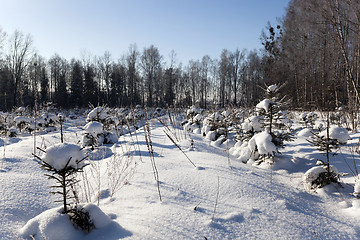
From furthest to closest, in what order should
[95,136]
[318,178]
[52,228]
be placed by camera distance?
[95,136] → [318,178] → [52,228]

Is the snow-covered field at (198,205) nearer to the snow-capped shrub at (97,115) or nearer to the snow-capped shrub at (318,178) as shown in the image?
the snow-capped shrub at (318,178)

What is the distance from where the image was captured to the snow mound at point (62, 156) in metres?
1.43

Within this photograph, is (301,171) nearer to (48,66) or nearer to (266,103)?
(266,103)

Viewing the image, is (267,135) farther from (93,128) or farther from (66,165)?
(93,128)

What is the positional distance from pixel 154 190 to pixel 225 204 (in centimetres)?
78

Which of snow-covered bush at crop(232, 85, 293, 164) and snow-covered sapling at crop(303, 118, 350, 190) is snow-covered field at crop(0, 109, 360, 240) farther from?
snow-covered bush at crop(232, 85, 293, 164)

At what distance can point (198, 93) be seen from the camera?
3734 cm

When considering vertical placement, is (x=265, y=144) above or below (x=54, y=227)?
above

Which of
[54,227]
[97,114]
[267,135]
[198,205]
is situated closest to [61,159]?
[54,227]

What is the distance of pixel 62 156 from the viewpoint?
1440 mm

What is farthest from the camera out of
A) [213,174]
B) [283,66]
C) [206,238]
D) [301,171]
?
[283,66]

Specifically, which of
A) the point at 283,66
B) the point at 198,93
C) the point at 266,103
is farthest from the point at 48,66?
the point at 266,103

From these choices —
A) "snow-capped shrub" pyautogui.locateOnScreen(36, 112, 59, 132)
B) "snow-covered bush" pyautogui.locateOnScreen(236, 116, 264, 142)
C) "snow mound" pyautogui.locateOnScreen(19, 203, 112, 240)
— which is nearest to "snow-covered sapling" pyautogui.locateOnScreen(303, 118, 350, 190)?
"snow-covered bush" pyautogui.locateOnScreen(236, 116, 264, 142)

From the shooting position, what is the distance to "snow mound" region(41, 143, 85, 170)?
1429 millimetres
